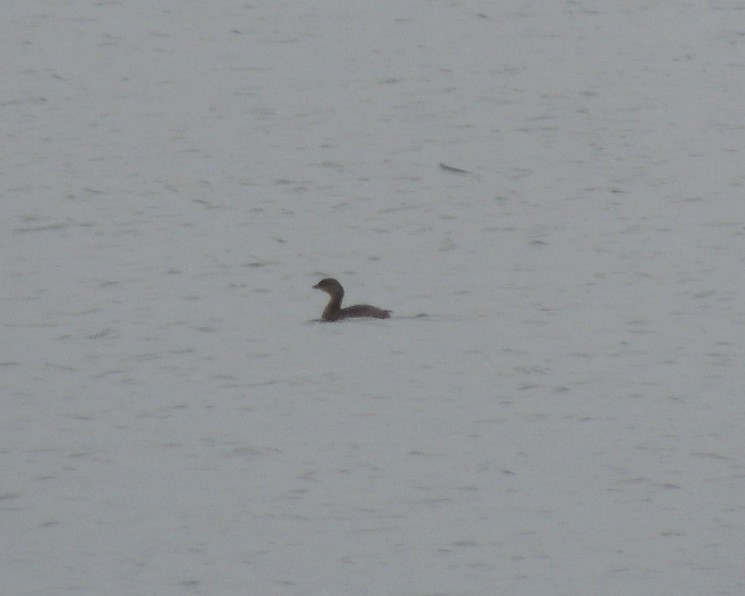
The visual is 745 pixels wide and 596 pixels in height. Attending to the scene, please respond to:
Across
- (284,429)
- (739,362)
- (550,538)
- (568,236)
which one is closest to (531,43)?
(568,236)

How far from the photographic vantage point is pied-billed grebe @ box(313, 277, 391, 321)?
37.1ft

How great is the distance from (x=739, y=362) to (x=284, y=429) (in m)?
3.11

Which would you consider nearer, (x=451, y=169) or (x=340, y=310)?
(x=340, y=310)

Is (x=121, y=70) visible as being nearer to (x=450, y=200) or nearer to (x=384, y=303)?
(x=450, y=200)

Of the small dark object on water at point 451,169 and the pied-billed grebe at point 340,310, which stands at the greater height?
the small dark object on water at point 451,169

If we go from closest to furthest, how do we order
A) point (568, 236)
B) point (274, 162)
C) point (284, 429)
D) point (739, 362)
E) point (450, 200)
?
point (284, 429), point (739, 362), point (568, 236), point (450, 200), point (274, 162)

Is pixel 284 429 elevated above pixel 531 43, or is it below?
below

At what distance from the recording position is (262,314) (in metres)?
11.5

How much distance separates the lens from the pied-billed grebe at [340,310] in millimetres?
11297

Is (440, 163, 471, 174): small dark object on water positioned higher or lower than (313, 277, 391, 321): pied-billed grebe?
higher

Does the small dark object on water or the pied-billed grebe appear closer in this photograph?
the pied-billed grebe

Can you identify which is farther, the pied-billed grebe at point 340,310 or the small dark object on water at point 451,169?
the small dark object on water at point 451,169

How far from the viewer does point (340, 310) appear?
1131 centimetres

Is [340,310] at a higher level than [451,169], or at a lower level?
lower
